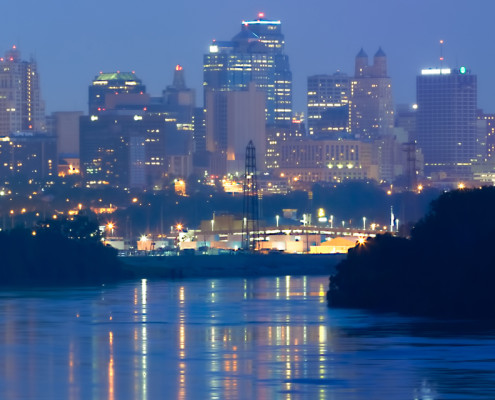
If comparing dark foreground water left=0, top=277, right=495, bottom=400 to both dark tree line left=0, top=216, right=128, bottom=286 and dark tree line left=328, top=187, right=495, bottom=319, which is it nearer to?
dark tree line left=328, top=187, right=495, bottom=319

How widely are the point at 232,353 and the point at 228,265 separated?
77.6m

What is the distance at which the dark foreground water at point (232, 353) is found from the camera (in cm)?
5703

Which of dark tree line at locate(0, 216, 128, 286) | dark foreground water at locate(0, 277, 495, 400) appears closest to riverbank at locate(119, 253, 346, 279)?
dark tree line at locate(0, 216, 128, 286)

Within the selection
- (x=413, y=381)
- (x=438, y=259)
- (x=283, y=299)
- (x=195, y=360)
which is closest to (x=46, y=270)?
(x=283, y=299)

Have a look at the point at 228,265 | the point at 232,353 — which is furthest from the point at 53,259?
the point at 232,353

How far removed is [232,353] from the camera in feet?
220

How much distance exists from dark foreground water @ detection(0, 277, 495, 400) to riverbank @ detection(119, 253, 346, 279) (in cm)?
4231

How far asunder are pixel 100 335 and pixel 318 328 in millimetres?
8918

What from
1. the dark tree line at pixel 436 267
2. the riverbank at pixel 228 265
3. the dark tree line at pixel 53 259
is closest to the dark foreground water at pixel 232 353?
the dark tree line at pixel 436 267

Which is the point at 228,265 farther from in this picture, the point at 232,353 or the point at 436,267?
the point at 232,353

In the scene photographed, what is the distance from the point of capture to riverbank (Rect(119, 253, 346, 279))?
5517 inches

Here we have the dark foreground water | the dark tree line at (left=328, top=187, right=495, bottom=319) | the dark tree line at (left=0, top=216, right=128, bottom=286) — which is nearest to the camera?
the dark foreground water

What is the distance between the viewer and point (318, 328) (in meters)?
77.5

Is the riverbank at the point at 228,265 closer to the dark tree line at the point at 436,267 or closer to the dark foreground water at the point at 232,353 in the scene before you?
the dark foreground water at the point at 232,353
